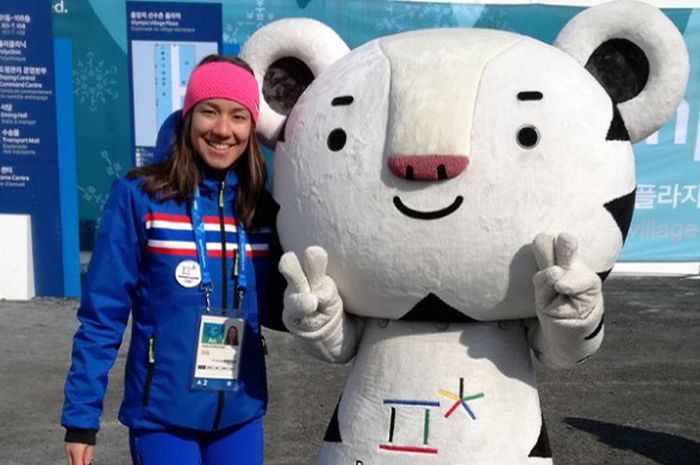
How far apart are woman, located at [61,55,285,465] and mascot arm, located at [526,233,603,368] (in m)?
0.80

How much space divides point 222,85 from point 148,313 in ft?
2.16

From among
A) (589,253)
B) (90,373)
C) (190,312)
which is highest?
(589,253)

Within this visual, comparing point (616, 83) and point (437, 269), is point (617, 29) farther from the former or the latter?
point (437, 269)

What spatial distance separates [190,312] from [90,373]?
31cm

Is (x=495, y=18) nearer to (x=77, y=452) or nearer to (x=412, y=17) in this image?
(x=412, y=17)

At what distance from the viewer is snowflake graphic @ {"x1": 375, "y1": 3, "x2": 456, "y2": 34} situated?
8.34 m

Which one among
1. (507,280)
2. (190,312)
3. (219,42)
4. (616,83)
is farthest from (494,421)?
(219,42)

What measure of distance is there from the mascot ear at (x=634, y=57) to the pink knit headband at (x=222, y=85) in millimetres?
930

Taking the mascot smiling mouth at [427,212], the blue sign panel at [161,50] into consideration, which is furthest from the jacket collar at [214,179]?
the blue sign panel at [161,50]

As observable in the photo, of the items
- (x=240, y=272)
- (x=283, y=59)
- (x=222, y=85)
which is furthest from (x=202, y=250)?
(x=283, y=59)

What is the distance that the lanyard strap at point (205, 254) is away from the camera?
2293 mm

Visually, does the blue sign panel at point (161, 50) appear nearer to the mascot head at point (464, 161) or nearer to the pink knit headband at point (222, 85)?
the pink knit headband at point (222, 85)

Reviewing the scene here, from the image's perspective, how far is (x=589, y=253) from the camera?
2.26 m

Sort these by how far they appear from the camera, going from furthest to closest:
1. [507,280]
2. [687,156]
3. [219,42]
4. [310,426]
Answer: [687,156]
[219,42]
[310,426]
[507,280]
